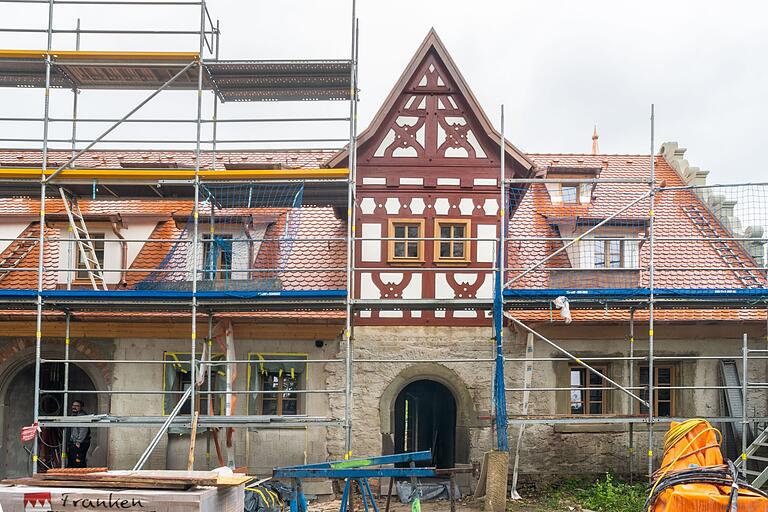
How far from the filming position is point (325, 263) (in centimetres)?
1891

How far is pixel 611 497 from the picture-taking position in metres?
15.8

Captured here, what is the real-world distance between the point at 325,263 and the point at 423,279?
6.92ft

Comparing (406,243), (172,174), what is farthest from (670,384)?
(172,174)

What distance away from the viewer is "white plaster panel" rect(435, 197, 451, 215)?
59.8ft

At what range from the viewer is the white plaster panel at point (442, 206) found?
59.8ft

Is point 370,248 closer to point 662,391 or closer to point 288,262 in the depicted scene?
point 288,262

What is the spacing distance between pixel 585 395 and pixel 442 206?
4637 millimetres

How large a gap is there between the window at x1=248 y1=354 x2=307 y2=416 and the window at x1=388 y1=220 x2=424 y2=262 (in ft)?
8.78

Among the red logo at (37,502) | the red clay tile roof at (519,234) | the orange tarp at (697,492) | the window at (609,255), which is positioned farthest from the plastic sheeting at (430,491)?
the red logo at (37,502)

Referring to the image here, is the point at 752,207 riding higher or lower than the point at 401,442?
higher

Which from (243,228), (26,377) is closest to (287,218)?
(243,228)

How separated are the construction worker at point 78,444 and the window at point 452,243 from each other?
24.1 feet

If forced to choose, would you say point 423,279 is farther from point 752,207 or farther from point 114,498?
point 114,498

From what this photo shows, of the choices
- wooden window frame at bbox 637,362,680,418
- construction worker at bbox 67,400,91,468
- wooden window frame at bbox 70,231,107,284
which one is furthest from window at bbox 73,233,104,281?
wooden window frame at bbox 637,362,680,418
